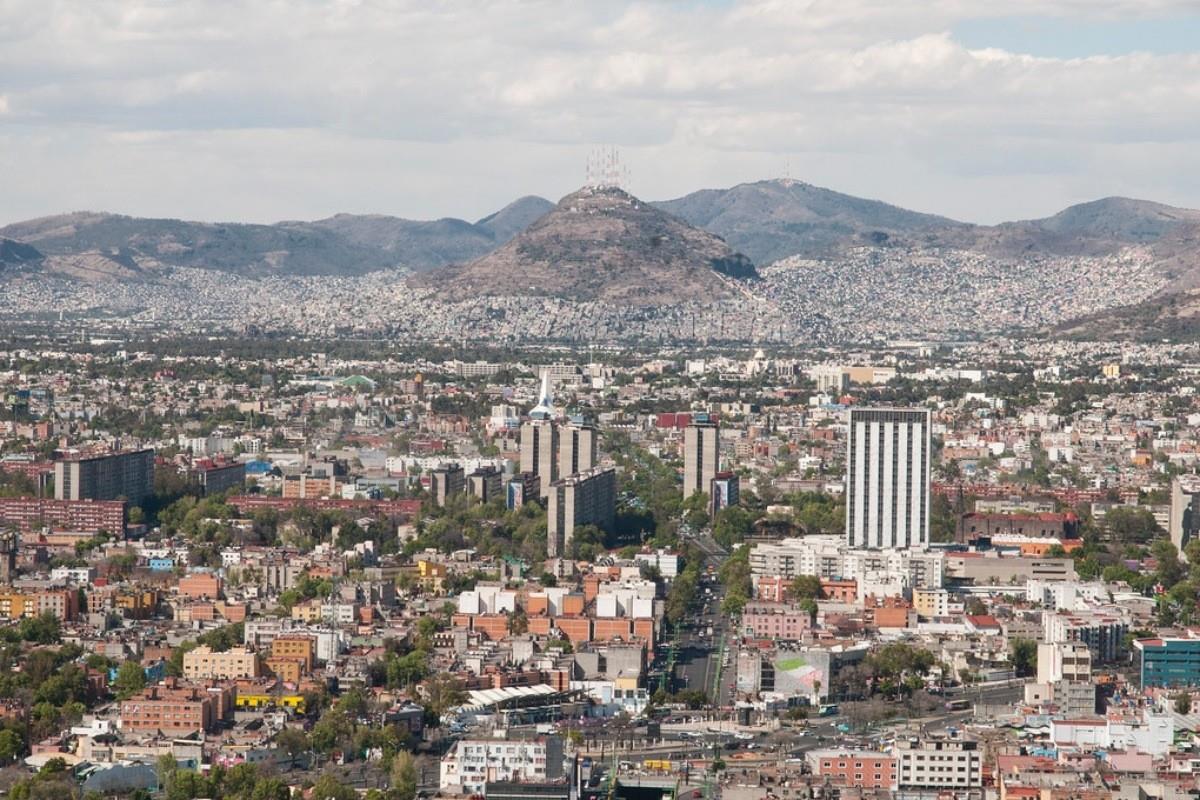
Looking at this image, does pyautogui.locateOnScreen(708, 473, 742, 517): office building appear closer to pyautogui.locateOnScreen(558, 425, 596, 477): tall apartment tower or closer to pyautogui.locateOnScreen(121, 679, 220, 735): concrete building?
pyautogui.locateOnScreen(558, 425, 596, 477): tall apartment tower

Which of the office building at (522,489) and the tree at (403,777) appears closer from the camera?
the tree at (403,777)

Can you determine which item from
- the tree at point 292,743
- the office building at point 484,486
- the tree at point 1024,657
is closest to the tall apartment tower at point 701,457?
the office building at point 484,486

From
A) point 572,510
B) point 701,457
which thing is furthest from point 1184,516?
point 701,457

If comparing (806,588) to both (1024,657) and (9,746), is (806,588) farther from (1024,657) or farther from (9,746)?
(9,746)

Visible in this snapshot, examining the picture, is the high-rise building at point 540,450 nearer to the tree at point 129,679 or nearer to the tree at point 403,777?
the tree at point 129,679

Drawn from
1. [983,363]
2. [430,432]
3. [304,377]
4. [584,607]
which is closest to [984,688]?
[584,607]

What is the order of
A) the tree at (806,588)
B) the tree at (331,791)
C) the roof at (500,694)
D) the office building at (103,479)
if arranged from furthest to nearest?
the office building at (103,479)
the tree at (806,588)
the roof at (500,694)
the tree at (331,791)
